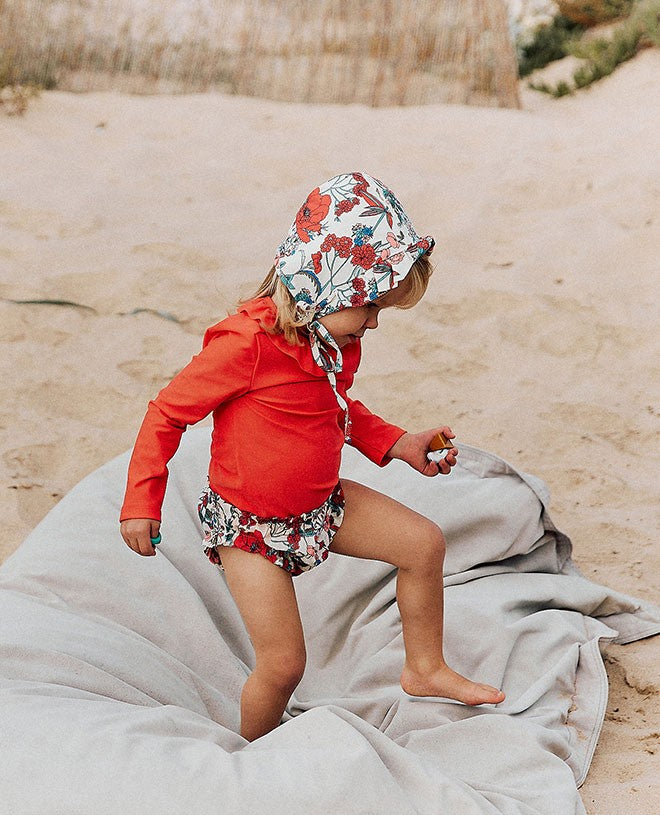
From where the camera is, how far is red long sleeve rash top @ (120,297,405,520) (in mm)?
1805

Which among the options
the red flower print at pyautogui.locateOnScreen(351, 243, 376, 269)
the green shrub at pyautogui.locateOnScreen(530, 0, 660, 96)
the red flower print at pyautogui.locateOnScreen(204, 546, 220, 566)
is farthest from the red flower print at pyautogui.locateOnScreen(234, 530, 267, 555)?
the green shrub at pyautogui.locateOnScreen(530, 0, 660, 96)

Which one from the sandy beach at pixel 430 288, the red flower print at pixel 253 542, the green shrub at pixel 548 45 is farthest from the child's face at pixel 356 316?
the green shrub at pixel 548 45

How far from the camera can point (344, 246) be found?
177 centimetres

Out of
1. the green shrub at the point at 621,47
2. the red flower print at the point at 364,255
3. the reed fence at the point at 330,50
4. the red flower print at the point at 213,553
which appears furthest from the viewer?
the green shrub at the point at 621,47

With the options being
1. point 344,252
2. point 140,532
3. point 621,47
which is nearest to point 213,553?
point 140,532

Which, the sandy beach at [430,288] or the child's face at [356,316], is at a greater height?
the child's face at [356,316]

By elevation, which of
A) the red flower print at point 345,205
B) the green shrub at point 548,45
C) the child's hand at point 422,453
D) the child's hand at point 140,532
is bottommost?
the child's hand at point 140,532

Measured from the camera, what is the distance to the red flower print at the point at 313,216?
1784 millimetres

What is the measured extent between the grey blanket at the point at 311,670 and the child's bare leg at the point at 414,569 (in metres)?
0.06

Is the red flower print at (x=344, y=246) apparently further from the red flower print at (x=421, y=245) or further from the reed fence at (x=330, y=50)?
the reed fence at (x=330, y=50)

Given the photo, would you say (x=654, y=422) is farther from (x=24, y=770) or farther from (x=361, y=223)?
(x=24, y=770)

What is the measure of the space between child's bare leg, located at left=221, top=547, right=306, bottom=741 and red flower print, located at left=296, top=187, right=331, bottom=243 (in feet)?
2.00

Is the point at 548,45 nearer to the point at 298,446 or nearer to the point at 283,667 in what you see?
the point at 298,446

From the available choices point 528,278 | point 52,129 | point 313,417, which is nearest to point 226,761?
point 313,417
